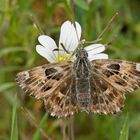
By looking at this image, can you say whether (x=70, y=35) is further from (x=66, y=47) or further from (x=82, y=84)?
(x=82, y=84)

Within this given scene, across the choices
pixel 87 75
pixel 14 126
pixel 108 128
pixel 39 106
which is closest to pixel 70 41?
pixel 87 75

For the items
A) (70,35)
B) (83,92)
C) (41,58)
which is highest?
(41,58)

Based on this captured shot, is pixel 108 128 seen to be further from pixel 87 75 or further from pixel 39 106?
pixel 87 75

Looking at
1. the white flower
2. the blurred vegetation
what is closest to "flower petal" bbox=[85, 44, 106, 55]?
the white flower

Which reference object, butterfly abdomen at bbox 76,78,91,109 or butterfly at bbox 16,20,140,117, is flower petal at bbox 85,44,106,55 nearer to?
butterfly at bbox 16,20,140,117

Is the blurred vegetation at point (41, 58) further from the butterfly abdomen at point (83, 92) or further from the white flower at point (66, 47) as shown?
the butterfly abdomen at point (83, 92)

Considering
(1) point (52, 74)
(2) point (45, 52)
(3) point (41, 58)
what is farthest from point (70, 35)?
(3) point (41, 58)

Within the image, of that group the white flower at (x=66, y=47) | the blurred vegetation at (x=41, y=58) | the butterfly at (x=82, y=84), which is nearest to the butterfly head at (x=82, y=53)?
the butterfly at (x=82, y=84)
